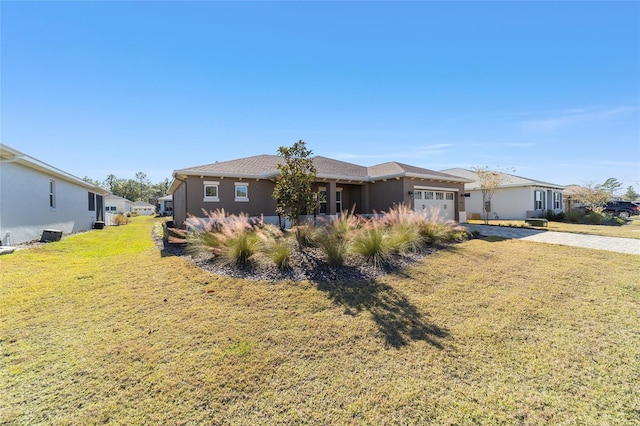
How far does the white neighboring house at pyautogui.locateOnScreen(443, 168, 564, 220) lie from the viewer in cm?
2336

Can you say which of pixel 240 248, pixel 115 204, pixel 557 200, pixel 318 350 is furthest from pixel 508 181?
pixel 115 204

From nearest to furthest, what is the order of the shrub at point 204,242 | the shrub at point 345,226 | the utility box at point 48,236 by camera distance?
1. the shrub at point 204,242
2. the shrub at point 345,226
3. the utility box at point 48,236

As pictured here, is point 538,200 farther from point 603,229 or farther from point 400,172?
point 400,172

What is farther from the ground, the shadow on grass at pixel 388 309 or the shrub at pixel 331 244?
the shrub at pixel 331 244

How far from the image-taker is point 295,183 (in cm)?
783

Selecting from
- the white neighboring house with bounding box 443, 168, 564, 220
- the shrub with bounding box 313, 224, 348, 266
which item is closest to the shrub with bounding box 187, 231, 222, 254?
the shrub with bounding box 313, 224, 348, 266

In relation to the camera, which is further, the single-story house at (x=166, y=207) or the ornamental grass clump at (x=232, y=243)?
the single-story house at (x=166, y=207)

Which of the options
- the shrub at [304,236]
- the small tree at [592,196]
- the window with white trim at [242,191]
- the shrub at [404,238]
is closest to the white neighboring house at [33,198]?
the window with white trim at [242,191]

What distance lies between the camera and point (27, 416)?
7.68 feet

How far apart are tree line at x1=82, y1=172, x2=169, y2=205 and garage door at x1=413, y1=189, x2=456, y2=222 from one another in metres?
71.9

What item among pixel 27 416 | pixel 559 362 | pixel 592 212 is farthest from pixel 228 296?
pixel 592 212

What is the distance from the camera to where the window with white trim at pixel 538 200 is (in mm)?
23675

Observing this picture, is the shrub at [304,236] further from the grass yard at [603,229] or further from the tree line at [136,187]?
the tree line at [136,187]

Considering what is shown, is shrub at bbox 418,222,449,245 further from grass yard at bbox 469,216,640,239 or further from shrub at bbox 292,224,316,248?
grass yard at bbox 469,216,640,239
